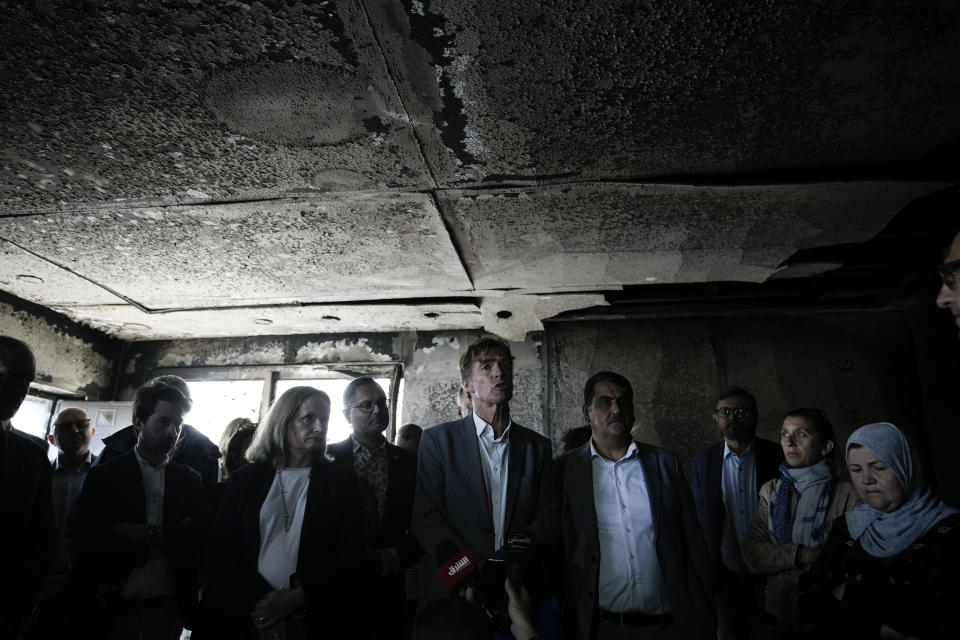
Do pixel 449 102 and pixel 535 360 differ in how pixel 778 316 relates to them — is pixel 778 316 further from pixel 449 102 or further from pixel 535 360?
pixel 449 102

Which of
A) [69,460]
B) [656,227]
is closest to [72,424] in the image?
[69,460]

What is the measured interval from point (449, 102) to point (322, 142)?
0.62m

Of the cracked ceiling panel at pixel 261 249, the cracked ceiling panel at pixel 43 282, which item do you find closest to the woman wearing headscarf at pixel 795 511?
the cracked ceiling panel at pixel 261 249

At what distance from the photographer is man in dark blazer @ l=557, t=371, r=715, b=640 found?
2002 millimetres

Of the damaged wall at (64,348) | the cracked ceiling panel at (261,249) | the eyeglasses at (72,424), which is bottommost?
the eyeglasses at (72,424)

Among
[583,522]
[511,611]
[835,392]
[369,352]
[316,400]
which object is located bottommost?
[511,611]

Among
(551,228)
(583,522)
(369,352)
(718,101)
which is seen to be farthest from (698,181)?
(369,352)

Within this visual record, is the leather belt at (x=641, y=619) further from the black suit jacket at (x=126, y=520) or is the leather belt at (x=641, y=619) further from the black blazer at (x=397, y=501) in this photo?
the black suit jacket at (x=126, y=520)

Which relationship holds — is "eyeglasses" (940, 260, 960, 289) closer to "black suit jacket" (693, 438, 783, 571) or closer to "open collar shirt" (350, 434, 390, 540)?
"black suit jacket" (693, 438, 783, 571)

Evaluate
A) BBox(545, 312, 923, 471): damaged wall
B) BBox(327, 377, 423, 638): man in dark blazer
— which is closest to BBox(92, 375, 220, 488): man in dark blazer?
BBox(327, 377, 423, 638): man in dark blazer

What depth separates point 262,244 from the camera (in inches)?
132

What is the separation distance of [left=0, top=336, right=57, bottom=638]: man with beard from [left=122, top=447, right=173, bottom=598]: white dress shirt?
33 centimetres

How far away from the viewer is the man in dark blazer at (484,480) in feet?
6.41

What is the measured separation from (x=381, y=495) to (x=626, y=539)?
3.89 ft
